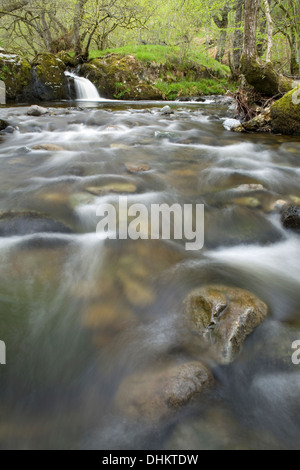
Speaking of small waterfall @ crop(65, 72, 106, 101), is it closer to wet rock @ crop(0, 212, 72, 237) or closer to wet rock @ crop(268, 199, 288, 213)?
wet rock @ crop(0, 212, 72, 237)

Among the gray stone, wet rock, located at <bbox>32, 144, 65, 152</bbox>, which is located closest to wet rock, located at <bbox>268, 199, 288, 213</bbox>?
wet rock, located at <bbox>32, 144, 65, 152</bbox>

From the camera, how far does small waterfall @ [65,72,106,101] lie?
12.7 metres

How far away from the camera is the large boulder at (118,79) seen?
43.9 feet

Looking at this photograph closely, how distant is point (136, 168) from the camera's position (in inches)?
167

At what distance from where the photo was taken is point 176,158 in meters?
4.82

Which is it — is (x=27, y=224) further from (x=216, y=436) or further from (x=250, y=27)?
(x=250, y=27)

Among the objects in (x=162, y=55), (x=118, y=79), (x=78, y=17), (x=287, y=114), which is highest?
(x=78, y=17)

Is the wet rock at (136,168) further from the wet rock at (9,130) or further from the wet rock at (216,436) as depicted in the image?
the wet rock at (9,130)

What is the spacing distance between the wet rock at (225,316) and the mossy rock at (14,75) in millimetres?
12661

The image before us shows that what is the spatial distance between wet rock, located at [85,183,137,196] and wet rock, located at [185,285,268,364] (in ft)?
6.58

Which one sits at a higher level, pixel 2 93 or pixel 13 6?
pixel 13 6

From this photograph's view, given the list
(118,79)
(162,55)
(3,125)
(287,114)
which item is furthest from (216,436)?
(162,55)

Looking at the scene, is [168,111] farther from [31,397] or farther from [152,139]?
[31,397]

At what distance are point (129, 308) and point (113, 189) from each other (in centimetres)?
201
